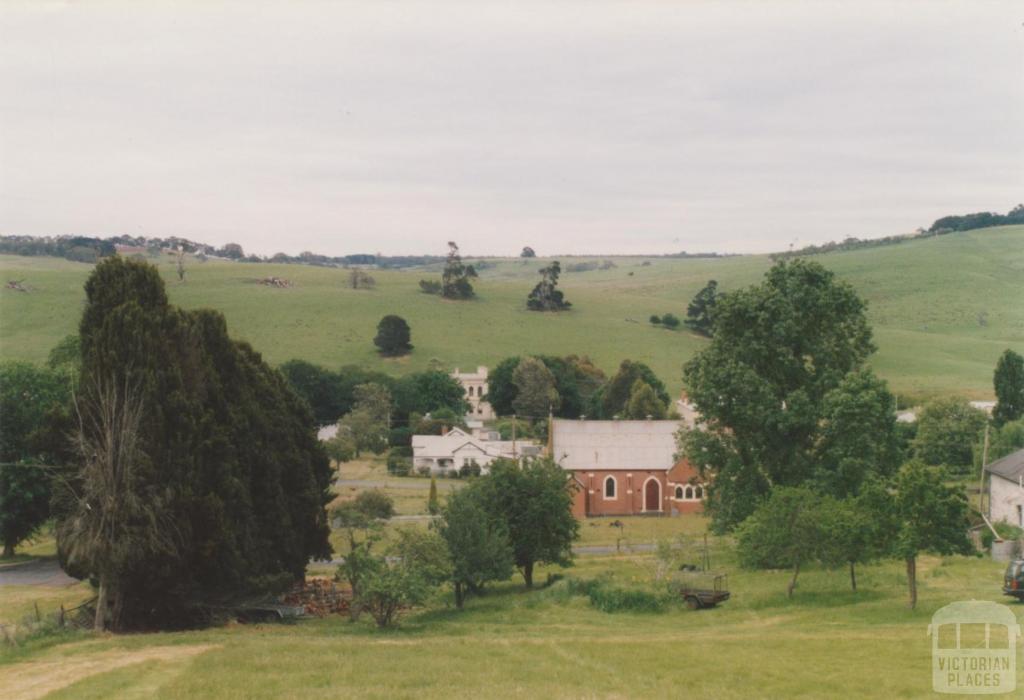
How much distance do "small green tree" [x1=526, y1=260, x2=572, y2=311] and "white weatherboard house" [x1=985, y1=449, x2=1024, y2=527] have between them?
109 metres

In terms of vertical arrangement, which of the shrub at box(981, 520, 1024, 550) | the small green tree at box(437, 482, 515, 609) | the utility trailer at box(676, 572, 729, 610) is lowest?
the shrub at box(981, 520, 1024, 550)

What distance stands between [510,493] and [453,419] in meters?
66.6

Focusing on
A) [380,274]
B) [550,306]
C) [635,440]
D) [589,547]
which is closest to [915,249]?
[550,306]

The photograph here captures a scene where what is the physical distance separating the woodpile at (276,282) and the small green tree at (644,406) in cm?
7777

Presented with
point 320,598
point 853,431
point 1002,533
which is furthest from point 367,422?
point 853,431

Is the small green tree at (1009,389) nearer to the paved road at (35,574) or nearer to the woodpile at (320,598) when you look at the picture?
the woodpile at (320,598)

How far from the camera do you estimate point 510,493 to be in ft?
143

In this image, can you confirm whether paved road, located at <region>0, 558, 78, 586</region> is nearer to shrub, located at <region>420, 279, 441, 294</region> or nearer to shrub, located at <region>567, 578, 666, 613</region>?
shrub, located at <region>567, 578, 666, 613</region>

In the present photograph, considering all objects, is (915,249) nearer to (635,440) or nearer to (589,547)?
(635,440)

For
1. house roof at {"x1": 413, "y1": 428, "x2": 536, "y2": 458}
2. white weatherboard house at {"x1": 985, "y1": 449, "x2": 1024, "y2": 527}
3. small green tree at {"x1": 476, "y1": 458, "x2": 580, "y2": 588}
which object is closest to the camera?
small green tree at {"x1": 476, "y1": 458, "x2": 580, "y2": 588}

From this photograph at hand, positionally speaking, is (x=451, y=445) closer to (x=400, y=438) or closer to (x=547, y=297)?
(x=400, y=438)

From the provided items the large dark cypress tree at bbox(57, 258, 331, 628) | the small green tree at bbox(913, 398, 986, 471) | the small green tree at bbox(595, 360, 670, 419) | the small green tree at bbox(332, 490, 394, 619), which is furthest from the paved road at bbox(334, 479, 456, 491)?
the large dark cypress tree at bbox(57, 258, 331, 628)

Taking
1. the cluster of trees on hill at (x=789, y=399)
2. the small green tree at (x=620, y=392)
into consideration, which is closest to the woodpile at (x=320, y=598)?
the cluster of trees on hill at (x=789, y=399)

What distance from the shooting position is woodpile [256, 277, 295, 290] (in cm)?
16462
